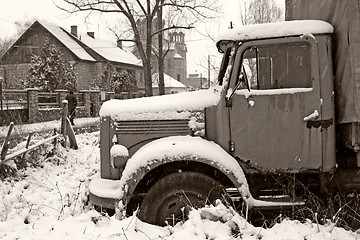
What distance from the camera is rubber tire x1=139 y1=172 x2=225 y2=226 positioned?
446cm

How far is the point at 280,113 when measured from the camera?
4.57m

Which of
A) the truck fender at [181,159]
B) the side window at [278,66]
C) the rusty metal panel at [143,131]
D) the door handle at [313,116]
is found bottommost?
the truck fender at [181,159]

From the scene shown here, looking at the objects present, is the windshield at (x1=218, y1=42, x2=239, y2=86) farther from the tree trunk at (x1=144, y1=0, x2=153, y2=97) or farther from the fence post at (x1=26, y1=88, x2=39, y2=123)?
the tree trunk at (x1=144, y1=0, x2=153, y2=97)

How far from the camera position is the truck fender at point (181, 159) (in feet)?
14.4

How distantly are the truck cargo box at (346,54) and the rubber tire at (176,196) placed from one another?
153cm

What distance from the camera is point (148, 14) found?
29109 millimetres

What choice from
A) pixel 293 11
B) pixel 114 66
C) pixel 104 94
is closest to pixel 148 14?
pixel 104 94

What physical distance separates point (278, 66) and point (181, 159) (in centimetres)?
157

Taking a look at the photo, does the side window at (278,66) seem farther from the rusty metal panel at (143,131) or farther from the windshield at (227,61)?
the rusty metal panel at (143,131)

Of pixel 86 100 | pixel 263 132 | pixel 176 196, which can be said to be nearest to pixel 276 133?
pixel 263 132

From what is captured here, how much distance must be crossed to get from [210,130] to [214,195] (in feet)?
2.40

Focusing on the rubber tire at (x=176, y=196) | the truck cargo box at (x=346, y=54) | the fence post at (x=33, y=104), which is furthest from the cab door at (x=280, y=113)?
the fence post at (x=33, y=104)

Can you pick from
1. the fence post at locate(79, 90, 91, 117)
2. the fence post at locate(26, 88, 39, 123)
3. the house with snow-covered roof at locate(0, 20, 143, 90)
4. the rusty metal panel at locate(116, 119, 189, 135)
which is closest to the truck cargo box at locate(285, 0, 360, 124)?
the rusty metal panel at locate(116, 119, 189, 135)

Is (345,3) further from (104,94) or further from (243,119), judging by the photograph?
(104,94)
